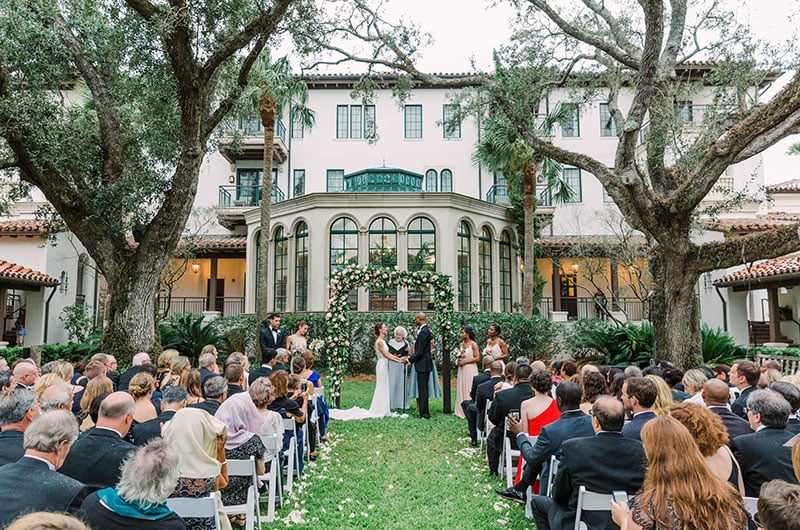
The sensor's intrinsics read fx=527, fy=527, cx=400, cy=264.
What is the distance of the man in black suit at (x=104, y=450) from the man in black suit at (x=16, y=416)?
353 millimetres

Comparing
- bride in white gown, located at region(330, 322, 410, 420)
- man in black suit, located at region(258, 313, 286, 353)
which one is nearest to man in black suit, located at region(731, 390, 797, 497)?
bride in white gown, located at region(330, 322, 410, 420)

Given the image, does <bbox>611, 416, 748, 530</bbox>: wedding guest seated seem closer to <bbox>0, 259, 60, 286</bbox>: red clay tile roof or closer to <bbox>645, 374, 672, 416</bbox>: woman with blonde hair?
<bbox>645, 374, 672, 416</bbox>: woman with blonde hair

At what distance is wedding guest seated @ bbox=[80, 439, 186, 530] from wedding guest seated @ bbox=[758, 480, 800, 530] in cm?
249

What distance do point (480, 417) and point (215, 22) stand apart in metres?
9.14

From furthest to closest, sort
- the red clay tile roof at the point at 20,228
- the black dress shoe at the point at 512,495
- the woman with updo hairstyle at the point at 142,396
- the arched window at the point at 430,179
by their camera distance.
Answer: the arched window at the point at 430,179, the red clay tile roof at the point at 20,228, the black dress shoe at the point at 512,495, the woman with updo hairstyle at the point at 142,396

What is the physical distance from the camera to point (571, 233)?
23.9 meters

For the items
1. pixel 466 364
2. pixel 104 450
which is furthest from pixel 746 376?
pixel 104 450

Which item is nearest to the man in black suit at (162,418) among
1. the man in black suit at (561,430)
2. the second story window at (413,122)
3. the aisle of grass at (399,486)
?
the aisle of grass at (399,486)

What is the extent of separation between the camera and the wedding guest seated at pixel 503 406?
246 inches

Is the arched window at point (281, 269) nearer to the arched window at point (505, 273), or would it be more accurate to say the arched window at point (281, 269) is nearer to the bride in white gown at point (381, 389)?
the arched window at point (505, 273)

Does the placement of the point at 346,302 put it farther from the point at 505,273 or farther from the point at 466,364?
the point at 505,273

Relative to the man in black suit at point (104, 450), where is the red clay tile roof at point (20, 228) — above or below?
above

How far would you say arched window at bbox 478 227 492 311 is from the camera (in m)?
19.5

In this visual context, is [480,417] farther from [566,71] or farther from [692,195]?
[566,71]
